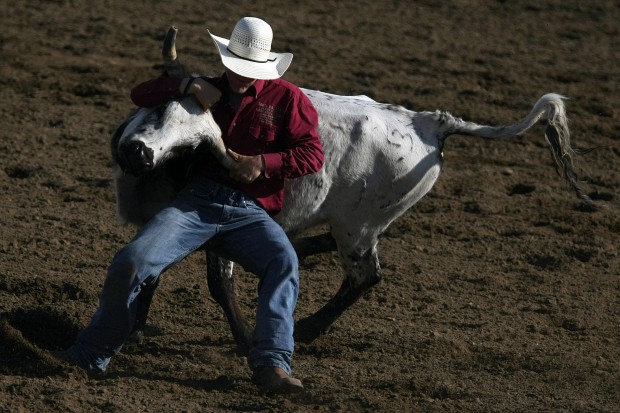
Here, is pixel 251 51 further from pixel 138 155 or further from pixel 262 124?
pixel 138 155

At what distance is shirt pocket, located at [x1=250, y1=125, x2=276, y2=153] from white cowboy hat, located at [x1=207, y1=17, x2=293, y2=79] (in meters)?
0.26

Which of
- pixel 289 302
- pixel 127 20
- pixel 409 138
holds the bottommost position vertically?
pixel 127 20

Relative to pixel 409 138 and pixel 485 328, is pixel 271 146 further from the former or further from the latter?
pixel 485 328

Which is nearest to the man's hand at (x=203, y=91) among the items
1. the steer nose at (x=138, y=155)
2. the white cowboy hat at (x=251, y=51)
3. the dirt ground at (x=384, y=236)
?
the white cowboy hat at (x=251, y=51)

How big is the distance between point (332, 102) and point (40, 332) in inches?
75.8

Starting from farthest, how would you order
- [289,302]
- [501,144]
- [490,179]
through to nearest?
[501,144] < [490,179] < [289,302]

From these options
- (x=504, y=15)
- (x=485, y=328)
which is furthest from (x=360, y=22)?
(x=485, y=328)

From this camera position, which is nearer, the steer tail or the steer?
the steer

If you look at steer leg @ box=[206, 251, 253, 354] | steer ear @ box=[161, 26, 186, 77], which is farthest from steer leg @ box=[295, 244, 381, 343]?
steer ear @ box=[161, 26, 186, 77]

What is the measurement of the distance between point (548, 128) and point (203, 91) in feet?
6.77

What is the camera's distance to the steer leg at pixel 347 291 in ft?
21.8

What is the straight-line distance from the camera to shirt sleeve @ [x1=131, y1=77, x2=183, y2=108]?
576 centimetres

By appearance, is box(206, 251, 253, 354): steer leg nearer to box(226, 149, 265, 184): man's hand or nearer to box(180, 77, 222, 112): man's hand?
box(226, 149, 265, 184): man's hand

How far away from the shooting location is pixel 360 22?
46.5ft
